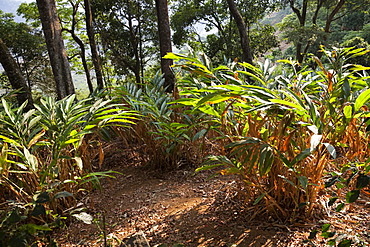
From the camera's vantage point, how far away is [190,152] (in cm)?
253

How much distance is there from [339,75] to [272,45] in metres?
14.0

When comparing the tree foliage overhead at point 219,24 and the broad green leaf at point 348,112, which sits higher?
the tree foliage overhead at point 219,24

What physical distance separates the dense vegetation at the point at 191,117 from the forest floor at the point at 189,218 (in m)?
0.08

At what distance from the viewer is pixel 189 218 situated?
1.58 metres

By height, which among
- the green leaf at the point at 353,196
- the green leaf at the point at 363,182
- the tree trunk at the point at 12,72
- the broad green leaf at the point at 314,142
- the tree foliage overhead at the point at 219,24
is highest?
the tree foliage overhead at the point at 219,24

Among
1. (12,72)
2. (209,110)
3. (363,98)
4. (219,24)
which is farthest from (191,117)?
(219,24)

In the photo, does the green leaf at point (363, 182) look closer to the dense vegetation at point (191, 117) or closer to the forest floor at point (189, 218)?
the dense vegetation at point (191, 117)

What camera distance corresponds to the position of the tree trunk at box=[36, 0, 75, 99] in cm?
405

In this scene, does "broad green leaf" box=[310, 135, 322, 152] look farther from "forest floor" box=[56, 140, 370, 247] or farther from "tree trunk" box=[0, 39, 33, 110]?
"tree trunk" box=[0, 39, 33, 110]

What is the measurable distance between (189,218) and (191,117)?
3.51 ft

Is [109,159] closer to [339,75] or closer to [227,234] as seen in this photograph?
[227,234]

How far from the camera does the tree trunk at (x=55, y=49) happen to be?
4051 mm

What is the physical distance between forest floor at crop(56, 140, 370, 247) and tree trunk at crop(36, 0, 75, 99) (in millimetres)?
2515

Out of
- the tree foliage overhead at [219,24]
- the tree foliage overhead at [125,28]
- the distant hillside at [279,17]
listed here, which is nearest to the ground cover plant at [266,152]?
the tree foliage overhead at [125,28]
